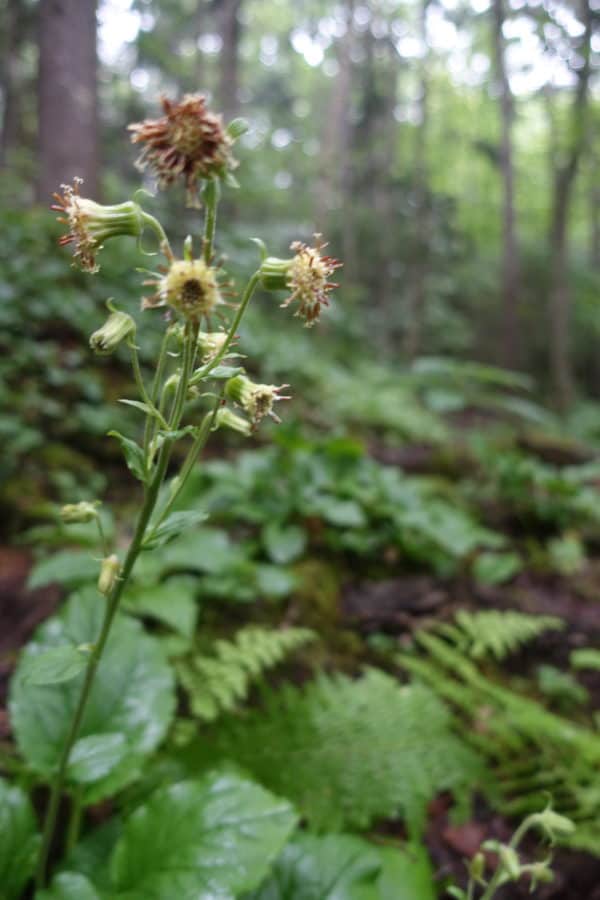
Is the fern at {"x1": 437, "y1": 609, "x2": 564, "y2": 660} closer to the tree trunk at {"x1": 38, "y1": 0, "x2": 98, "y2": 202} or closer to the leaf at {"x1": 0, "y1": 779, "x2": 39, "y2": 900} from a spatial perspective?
the leaf at {"x1": 0, "y1": 779, "x2": 39, "y2": 900}

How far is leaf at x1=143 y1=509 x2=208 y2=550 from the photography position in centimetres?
122

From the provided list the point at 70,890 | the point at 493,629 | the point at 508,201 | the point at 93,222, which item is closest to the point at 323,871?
the point at 70,890

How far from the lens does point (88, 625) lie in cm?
188

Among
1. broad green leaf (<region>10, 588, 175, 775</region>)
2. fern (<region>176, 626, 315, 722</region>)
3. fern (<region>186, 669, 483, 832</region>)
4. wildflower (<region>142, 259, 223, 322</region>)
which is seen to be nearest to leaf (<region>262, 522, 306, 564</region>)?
fern (<region>176, 626, 315, 722</region>)

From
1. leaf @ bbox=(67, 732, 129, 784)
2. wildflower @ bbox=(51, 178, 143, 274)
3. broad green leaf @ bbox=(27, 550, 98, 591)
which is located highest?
wildflower @ bbox=(51, 178, 143, 274)

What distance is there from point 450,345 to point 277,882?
15.5 meters

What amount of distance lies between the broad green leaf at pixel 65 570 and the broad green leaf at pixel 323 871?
1302 millimetres

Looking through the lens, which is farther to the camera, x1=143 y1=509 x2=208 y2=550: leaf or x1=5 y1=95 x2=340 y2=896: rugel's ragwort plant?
x1=143 y1=509 x2=208 y2=550: leaf

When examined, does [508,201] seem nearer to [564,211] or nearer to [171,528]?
[564,211]

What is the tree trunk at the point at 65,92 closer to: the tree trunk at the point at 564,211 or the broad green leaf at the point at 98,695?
the broad green leaf at the point at 98,695

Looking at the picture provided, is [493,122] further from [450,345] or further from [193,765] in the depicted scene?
[193,765]

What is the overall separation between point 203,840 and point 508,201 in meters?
12.5

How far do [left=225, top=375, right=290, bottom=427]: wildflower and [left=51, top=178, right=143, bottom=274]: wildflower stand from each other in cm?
34

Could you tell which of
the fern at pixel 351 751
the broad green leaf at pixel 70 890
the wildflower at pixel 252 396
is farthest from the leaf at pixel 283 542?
the wildflower at pixel 252 396
